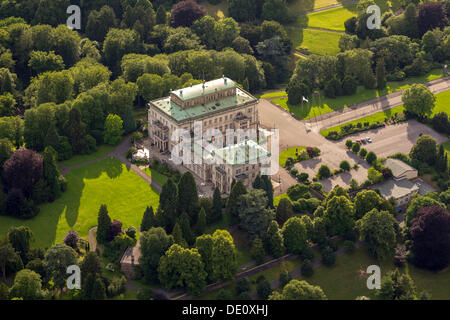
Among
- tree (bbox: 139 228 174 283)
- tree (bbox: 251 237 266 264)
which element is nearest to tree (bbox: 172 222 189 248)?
tree (bbox: 139 228 174 283)

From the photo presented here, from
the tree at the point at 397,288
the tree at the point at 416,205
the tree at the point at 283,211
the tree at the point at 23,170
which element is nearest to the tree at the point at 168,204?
the tree at the point at 283,211

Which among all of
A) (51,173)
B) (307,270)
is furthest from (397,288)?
(51,173)

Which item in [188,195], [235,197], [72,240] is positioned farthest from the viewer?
[235,197]

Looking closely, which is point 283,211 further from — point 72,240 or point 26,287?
point 26,287

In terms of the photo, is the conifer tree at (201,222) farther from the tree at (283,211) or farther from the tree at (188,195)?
the tree at (283,211)

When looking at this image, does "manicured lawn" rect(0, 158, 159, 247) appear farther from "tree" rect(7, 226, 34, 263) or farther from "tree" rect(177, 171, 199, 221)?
"tree" rect(177, 171, 199, 221)

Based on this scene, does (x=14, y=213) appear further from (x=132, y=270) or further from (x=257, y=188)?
(x=257, y=188)
